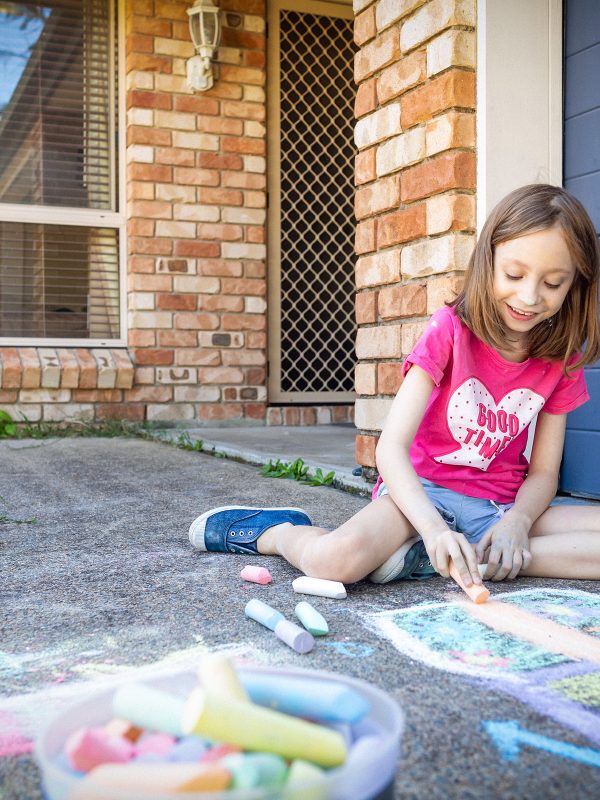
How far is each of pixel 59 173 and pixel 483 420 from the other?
4.59m

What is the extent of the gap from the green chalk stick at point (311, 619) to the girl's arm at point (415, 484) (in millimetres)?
275

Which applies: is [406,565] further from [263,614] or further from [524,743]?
[524,743]

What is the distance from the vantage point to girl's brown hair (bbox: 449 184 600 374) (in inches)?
74.9

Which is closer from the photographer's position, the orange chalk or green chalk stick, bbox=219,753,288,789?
green chalk stick, bbox=219,753,288,789

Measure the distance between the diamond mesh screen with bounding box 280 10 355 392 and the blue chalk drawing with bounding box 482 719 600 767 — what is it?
17.1 feet

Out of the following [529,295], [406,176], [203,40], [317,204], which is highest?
[203,40]

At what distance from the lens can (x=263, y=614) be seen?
5.17ft

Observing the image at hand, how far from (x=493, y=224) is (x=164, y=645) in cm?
119

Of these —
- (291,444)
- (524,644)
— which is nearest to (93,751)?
(524,644)

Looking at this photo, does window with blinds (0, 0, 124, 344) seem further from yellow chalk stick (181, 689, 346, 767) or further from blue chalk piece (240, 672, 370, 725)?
yellow chalk stick (181, 689, 346, 767)

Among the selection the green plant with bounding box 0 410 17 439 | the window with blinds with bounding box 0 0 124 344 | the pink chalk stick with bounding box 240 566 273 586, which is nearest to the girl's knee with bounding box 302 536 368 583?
the pink chalk stick with bounding box 240 566 273 586

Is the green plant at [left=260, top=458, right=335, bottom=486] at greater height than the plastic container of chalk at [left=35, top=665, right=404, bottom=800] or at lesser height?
lesser

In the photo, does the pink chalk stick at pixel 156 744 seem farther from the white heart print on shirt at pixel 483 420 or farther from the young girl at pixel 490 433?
the white heart print on shirt at pixel 483 420

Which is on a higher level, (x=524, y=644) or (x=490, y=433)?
(x=490, y=433)
